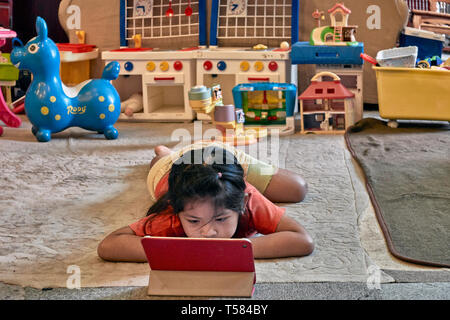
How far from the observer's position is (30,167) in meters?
2.09

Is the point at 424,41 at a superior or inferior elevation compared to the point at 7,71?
superior

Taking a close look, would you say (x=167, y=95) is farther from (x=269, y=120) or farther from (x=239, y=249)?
(x=239, y=249)

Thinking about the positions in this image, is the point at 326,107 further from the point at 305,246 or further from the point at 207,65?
the point at 305,246

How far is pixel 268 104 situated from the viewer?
9.27 ft

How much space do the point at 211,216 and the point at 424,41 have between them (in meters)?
2.16

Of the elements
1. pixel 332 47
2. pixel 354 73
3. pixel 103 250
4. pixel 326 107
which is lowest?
pixel 103 250

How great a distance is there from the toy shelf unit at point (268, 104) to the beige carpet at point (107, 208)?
0.16 metres

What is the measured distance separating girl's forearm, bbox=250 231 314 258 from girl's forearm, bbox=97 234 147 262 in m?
0.23

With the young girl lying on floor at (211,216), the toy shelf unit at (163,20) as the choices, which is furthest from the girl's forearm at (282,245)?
the toy shelf unit at (163,20)

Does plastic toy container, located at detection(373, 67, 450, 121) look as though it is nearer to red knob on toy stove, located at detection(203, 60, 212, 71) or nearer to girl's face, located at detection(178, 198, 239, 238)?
red knob on toy stove, located at detection(203, 60, 212, 71)

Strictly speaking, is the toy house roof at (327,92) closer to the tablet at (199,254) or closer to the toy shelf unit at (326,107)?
the toy shelf unit at (326,107)

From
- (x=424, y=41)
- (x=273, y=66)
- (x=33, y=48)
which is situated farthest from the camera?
(x=424, y=41)

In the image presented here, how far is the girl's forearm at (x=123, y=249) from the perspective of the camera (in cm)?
120

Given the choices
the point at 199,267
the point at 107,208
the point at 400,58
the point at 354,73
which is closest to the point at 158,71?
the point at 354,73
